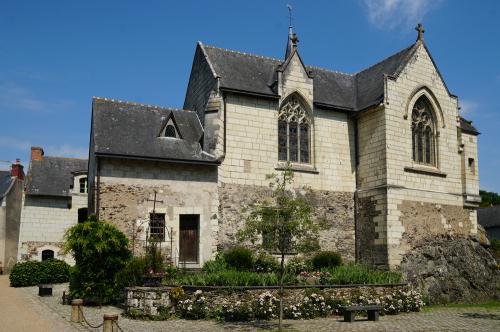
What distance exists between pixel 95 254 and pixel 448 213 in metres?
14.7

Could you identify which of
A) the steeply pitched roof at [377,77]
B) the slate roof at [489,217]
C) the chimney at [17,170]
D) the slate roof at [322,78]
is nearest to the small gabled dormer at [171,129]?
the slate roof at [322,78]

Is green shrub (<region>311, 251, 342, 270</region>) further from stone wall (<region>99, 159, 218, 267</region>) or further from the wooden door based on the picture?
the wooden door

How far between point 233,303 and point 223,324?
101 cm

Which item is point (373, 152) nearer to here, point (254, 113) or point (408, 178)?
point (408, 178)

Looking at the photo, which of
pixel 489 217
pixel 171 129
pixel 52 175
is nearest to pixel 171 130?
pixel 171 129

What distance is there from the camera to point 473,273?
21047mm

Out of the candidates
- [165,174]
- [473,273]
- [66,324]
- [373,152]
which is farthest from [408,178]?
[66,324]

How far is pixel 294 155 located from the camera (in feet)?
68.6

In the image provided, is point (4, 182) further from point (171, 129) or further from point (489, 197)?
point (489, 197)

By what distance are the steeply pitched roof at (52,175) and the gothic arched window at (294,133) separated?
15521 millimetres

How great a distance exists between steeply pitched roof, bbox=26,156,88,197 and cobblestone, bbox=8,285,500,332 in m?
15.4

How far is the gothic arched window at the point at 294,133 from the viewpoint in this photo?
68.2 feet

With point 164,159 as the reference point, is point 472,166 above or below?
Result: above

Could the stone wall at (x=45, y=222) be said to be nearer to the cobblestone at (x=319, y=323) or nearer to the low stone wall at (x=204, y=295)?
the cobblestone at (x=319, y=323)
